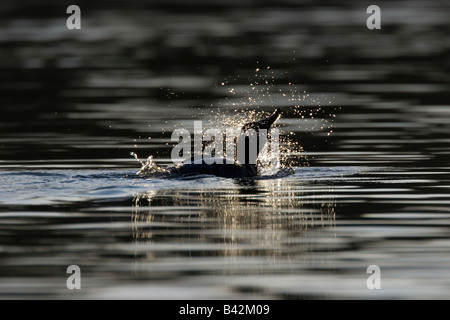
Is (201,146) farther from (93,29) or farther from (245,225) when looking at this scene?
(93,29)

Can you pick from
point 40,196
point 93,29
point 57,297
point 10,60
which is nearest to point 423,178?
point 40,196

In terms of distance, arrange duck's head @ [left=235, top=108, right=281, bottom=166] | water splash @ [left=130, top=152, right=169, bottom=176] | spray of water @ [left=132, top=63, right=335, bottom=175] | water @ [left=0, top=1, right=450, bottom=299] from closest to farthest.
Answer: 1. water @ [left=0, top=1, right=450, bottom=299]
2. water splash @ [left=130, top=152, right=169, bottom=176]
3. duck's head @ [left=235, top=108, right=281, bottom=166]
4. spray of water @ [left=132, top=63, right=335, bottom=175]

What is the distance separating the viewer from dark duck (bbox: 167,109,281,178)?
1392 centimetres

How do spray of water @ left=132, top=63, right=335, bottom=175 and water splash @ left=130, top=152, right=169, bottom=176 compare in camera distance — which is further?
spray of water @ left=132, top=63, right=335, bottom=175

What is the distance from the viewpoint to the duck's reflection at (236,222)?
31.1ft

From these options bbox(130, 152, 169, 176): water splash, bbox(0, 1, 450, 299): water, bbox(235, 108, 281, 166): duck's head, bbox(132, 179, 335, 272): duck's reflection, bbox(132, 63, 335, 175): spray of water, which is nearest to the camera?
bbox(0, 1, 450, 299): water

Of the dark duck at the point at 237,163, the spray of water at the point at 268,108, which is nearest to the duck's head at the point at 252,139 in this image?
the dark duck at the point at 237,163

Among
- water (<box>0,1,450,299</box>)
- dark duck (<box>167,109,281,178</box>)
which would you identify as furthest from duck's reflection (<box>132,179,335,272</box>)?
dark duck (<box>167,109,281,178</box>)

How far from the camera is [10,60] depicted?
25703 mm

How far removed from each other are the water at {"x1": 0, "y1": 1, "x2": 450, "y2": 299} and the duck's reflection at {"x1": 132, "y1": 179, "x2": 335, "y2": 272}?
0.03 meters

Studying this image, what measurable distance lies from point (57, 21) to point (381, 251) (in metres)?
23.7

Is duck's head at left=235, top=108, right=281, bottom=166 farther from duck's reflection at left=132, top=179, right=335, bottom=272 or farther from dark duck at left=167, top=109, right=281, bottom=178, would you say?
duck's reflection at left=132, top=179, right=335, bottom=272

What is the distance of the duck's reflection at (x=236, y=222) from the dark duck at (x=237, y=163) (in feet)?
2.32

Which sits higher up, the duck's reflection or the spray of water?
the spray of water
